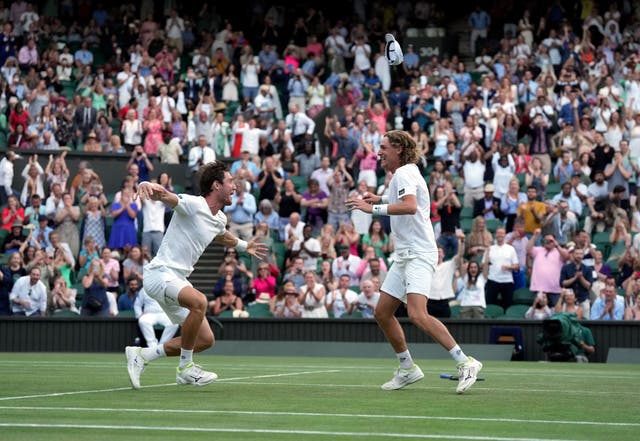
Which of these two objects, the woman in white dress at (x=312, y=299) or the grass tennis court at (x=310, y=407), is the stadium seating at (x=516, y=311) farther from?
the grass tennis court at (x=310, y=407)

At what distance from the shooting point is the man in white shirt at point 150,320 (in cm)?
2144

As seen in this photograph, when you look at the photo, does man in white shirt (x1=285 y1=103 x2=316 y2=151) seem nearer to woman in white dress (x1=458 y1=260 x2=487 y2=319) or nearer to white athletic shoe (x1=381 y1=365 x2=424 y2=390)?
woman in white dress (x1=458 y1=260 x2=487 y2=319)

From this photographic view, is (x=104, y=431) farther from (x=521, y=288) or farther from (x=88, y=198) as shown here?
(x=88, y=198)

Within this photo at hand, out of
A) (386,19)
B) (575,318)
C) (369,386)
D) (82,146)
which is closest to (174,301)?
(369,386)

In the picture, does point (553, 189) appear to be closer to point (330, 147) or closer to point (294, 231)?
point (294, 231)

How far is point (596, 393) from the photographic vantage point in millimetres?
11172

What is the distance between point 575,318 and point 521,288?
2708mm

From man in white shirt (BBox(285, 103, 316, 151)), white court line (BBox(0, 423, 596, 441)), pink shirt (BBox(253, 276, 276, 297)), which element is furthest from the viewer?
man in white shirt (BBox(285, 103, 316, 151))

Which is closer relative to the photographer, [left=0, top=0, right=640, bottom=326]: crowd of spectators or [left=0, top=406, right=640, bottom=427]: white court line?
[left=0, top=406, right=640, bottom=427]: white court line

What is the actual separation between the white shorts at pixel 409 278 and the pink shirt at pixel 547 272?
10994 millimetres

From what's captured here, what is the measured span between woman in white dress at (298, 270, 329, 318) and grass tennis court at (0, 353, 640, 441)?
742 centimetres

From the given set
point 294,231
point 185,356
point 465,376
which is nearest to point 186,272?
point 185,356

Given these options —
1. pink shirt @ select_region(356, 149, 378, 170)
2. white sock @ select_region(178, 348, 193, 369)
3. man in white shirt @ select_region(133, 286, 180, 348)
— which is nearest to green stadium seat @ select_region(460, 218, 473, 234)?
pink shirt @ select_region(356, 149, 378, 170)

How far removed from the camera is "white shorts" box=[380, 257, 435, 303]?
10711 mm
